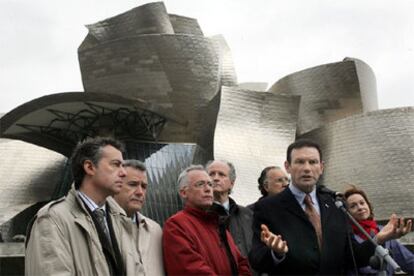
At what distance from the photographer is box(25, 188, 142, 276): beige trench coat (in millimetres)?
2938

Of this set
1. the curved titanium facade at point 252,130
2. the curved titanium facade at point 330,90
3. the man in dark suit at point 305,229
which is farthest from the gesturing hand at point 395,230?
the curved titanium facade at point 330,90

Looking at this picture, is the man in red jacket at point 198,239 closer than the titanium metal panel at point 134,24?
Yes

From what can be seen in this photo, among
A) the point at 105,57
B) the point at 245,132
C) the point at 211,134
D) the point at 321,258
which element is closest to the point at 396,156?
the point at 245,132

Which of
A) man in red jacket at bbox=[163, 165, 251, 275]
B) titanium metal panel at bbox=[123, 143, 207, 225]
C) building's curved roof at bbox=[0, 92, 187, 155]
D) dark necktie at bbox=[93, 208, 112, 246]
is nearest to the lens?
dark necktie at bbox=[93, 208, 112, 246]

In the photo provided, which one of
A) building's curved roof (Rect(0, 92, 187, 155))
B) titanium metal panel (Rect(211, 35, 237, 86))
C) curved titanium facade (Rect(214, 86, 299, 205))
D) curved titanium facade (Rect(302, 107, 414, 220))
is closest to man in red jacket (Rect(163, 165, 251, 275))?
curved titanium facade (Rect(214, 86, 299, 205))

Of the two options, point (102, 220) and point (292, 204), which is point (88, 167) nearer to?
point (102, 220)

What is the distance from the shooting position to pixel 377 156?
16.5 meters

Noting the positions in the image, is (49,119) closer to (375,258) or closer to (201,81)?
(201,81)

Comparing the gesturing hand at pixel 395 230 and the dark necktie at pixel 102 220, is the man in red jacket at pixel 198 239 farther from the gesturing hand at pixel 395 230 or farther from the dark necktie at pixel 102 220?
the gesturing hand at pixel 395 230

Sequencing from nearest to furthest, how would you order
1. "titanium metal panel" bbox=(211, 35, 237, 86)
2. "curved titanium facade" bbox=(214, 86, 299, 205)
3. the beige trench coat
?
the beige trench coat < "curved titanium facade" bbox=(214, 86, 299, 205) < "titanium metal panel" bbox=(211, 35, 237, 86)

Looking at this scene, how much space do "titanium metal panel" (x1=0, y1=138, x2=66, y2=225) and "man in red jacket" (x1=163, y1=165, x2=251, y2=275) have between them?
1583cm

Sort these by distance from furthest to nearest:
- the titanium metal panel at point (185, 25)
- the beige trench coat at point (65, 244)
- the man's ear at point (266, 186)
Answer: the titanium metal panel at point (185, 25)
the man's ear at point (266, 186)
the beige trench coat at point (65, 244)

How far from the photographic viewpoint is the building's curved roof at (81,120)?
1706 centimetres

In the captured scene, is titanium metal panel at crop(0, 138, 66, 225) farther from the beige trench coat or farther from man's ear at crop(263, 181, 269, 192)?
the beige trench coat
